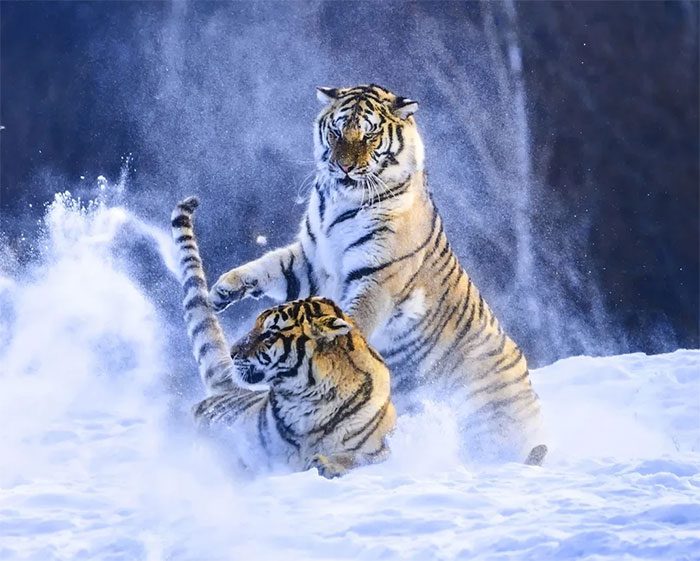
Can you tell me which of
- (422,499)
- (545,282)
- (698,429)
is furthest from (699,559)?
(545,282)

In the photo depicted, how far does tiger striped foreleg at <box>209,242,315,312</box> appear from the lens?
165 inches

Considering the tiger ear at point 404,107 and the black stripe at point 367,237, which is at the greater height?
the tiger ear at point 404,107

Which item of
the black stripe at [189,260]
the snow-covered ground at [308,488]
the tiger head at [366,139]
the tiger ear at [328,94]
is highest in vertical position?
the tiger ear at [328,94]

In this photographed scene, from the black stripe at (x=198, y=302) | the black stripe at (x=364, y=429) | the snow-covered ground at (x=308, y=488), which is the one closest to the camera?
the snow-covered ground at (x=308, y=488)

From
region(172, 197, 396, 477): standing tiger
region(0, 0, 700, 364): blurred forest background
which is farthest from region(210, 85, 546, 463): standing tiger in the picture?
region(0, 0, 700, 364): blurred forest background

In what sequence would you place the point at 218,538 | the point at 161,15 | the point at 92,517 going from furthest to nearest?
the point at 161,15
the point at 92,517
the point at 218,538

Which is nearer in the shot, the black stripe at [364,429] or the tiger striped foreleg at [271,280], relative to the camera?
the black stripe at [364,429]

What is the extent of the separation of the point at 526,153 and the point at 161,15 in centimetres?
211

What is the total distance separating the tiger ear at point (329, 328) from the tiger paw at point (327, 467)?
0.34 meters

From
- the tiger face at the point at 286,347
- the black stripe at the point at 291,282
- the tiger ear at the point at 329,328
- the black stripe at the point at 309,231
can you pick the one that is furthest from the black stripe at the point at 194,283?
the tiger ear at the point at 329,328

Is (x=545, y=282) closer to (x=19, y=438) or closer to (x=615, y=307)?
(x=615, y=307)

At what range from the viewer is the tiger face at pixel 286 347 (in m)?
3.65

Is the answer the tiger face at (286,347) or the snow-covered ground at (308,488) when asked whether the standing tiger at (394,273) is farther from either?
the tiger face at (286,347)

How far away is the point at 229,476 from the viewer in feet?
12.0
